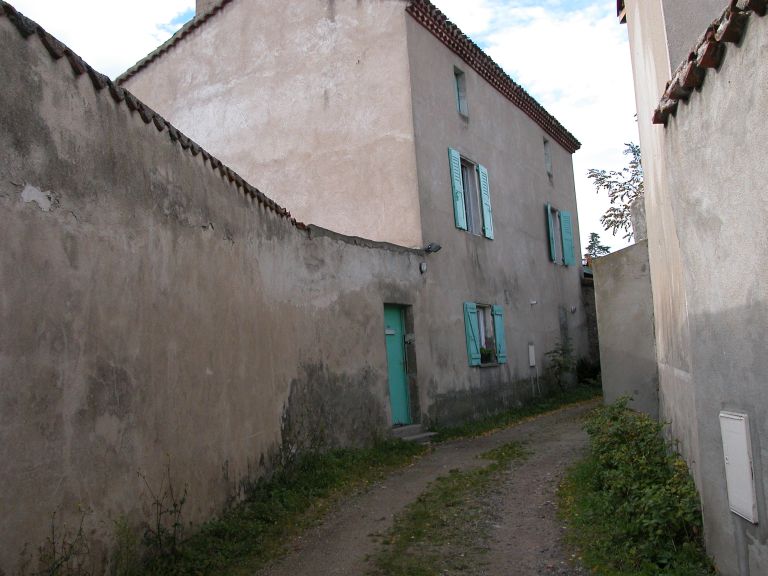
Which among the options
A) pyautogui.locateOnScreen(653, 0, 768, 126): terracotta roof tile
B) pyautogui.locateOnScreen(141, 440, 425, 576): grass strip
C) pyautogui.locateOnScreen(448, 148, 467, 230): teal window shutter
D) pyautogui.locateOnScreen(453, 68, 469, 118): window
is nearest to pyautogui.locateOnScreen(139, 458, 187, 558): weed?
pyautogui.locateOnScreen(141, 440, 425, 576): grass strip

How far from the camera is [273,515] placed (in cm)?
605

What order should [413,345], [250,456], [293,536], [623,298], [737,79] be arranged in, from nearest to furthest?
1. [737,79]
2. [293,536]
3. [250,456]
4. [623,298]
5. [413,345]

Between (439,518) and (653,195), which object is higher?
(653,195)

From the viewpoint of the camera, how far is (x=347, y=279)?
917cm

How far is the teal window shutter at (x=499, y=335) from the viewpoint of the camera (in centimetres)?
1368

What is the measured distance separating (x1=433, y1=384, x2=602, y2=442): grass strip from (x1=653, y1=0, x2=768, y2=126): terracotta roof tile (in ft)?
23.6

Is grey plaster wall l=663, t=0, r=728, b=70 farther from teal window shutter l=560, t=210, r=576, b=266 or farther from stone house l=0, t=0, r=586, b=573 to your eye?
teal window shutter l=560, t=210, r=576, b=266

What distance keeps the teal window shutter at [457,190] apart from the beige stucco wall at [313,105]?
1.41m

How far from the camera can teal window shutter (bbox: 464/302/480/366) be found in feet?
41.2

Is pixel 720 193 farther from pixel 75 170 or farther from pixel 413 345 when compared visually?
pixel 413 345

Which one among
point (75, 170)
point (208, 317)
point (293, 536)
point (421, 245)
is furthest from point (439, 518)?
point (421, 245)

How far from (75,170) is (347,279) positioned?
518 cm

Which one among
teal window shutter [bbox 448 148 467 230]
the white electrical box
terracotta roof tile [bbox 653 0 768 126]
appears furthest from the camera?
teal window shutter [bbox 448 148 467 230]

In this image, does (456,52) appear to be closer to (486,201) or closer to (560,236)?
(486,201)
